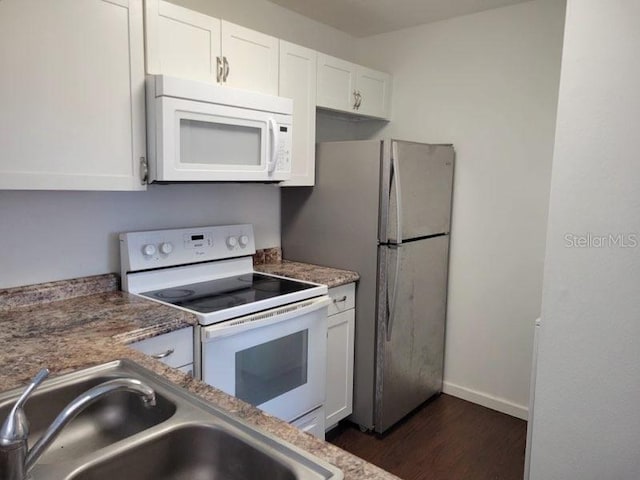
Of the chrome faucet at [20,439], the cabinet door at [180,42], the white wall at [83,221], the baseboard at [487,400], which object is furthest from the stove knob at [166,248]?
the baseboard at [487,400]

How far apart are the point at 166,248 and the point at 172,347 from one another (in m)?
0.64

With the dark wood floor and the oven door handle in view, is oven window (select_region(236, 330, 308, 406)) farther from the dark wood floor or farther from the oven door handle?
the dark wood floor

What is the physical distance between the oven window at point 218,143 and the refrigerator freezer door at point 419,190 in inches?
28.4

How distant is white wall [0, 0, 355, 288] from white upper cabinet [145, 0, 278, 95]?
394 mm

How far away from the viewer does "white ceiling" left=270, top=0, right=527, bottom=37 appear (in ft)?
8.85

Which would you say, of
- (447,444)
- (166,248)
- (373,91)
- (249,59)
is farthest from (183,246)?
(447,444)

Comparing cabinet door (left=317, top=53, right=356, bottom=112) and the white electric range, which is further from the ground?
cabinet door (left=317, top=53, right=356, bottom=112)

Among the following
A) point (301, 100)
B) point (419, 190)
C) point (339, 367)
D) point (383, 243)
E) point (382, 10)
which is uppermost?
point (382, 10)

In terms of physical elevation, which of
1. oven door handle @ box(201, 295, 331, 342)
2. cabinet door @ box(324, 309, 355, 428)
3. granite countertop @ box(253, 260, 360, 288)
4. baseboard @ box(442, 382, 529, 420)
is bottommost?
baseboard @ box(442, 382, 529, 420)

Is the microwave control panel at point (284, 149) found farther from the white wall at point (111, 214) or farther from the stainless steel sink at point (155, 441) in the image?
the stainless steel sink at point (155, 441)

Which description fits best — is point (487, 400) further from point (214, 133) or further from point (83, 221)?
point (83, 221)

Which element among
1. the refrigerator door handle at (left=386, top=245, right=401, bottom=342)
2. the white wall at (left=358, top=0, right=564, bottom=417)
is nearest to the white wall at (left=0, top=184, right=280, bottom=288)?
the refrigerator door handle at (left=386, top=245, right=401, bottom=342)

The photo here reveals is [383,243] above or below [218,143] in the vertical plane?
below

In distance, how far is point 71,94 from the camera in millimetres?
1680
